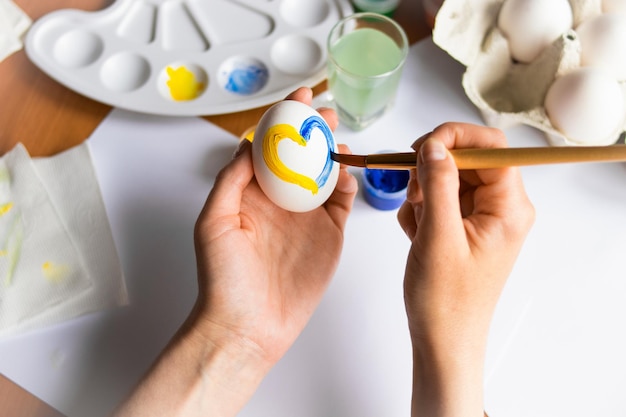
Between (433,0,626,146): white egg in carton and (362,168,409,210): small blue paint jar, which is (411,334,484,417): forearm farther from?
(433,0,626,146): white egg in carton

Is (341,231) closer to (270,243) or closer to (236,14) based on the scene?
(270,243)

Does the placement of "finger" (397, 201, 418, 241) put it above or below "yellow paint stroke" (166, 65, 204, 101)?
below

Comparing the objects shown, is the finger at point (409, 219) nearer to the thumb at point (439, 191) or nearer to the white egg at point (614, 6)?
the thumb at point (439, 191)

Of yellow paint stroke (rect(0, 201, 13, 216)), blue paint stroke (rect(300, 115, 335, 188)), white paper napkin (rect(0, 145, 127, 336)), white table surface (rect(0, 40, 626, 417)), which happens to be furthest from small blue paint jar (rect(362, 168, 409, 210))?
yellow paint stroke (rect(0, 201, 13, 216))

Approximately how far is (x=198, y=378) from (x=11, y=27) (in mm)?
723

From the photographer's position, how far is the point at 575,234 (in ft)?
2.63

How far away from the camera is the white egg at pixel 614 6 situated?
810 millimetres

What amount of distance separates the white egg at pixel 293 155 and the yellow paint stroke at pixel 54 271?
0.32 meters

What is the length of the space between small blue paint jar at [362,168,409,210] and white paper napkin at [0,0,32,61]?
658 mm

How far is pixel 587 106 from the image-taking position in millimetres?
742

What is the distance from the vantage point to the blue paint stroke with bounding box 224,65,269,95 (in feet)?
2.94

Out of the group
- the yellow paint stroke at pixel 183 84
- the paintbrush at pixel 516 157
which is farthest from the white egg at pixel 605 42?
the yellow paint stroke at pixel 183 84

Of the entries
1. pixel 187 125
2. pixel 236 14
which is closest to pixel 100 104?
pixel 187 125

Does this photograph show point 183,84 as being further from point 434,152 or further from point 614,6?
point 614,6
